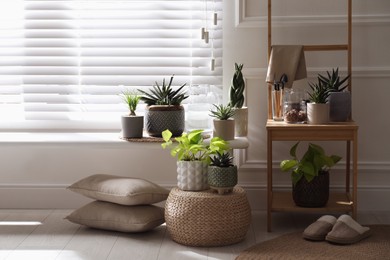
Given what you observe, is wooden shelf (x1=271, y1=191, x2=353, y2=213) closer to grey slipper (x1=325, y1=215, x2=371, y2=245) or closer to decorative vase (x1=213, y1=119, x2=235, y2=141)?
grey slipper (x1=325, y1=215, x2=371, y2=245)

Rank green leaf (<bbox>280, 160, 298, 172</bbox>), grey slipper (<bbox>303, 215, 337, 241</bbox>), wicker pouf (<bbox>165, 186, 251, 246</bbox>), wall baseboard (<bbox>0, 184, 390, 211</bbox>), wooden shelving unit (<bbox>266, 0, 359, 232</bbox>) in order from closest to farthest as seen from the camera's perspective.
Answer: wicker pouf (<bbox>165, 186, 251, 246</bbox>) → grey slipper (<bbox>303, 215, 337, 241</bbox>) → wooden shelving unit (<bbox>266, 0, 359, 232</bbox>) → green leaf (<bbox>280, 160, 298, 172</bbox>) → wall baseboard (<bbox>0, 184, 390, 211</bbox>)

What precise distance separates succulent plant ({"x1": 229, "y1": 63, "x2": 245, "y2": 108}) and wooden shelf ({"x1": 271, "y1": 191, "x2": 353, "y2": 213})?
0.57 m

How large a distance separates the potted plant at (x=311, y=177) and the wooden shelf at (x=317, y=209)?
41mm

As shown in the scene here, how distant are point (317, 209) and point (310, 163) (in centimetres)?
25

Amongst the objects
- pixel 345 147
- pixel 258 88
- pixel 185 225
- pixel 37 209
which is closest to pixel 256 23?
pixel 258 88

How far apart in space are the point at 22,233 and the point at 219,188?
109 centimetres

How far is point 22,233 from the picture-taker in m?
4.00

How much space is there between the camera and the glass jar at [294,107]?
4.01m

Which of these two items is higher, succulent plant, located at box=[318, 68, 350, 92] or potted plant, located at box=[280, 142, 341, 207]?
succulent plant, located at box=[318, 68, 350, 92]

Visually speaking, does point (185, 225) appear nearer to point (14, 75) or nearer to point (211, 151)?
point (211, 151)

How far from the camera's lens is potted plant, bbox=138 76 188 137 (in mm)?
4199

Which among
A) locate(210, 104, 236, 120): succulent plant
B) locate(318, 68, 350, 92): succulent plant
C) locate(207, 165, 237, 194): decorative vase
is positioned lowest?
locate(207, 165, 237, 194): decorative vase

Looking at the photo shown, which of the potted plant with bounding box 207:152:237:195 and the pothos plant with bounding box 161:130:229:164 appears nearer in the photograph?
the potted plant with bounding box 207:152:237:195

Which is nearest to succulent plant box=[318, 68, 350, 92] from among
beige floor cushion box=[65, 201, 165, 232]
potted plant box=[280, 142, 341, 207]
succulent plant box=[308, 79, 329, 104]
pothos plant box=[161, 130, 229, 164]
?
succulent plant box=[308, 79, 329, 104]
